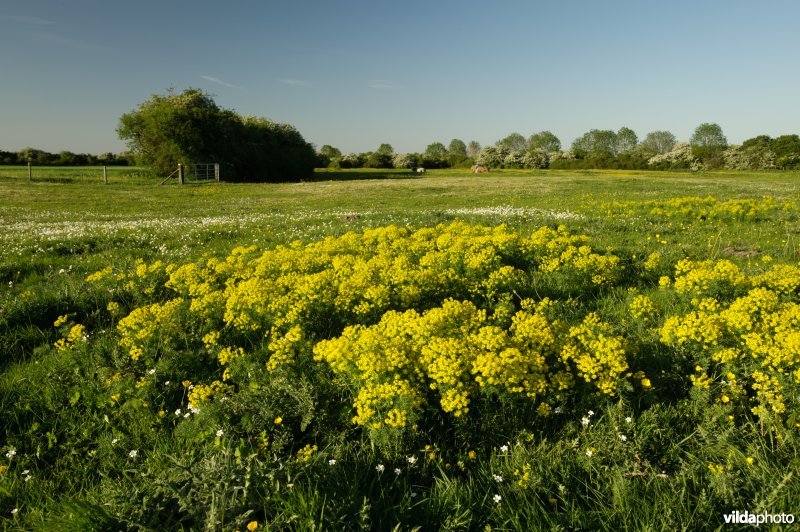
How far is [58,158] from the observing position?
79062 mm

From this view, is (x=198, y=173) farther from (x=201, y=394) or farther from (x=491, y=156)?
(x=491, y=156)

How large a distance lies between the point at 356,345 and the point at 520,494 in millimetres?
1831

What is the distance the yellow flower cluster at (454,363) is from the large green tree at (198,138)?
5072 cm

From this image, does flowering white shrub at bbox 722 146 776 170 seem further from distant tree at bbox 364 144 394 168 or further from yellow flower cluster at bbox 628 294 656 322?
yellow flower cluster at bbox 628 294 656 322

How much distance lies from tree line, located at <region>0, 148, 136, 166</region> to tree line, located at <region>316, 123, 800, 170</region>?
40.9 meters

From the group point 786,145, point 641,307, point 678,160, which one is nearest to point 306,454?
point 641,307

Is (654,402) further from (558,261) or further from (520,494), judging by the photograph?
(558,261)

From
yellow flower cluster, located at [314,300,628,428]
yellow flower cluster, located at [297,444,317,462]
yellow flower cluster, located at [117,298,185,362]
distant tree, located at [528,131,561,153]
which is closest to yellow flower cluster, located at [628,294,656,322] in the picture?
yellow flower cluster, located at [314,300,628,428]

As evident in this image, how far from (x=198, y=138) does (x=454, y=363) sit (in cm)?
5265

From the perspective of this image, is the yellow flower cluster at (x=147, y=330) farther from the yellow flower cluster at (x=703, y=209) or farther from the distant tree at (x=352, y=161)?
the distant tree at (x=352, y=161)

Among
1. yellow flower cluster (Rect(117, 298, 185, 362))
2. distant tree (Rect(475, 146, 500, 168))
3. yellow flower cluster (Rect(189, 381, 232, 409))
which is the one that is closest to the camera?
yellow flower cluster (Rect(189, 381, 232, 409))

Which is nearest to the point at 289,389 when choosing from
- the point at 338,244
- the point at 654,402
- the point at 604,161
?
the point at 654,402

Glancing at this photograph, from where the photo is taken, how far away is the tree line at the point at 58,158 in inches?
2924

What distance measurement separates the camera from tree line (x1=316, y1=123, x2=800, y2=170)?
265ft
